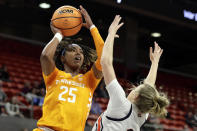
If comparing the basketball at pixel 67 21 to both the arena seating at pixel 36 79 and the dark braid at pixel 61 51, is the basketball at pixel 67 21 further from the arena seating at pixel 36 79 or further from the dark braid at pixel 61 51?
the arena seating at pixel 36 79

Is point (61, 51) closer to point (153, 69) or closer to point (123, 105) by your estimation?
point (153, 69)

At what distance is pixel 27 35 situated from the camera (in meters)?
16.6

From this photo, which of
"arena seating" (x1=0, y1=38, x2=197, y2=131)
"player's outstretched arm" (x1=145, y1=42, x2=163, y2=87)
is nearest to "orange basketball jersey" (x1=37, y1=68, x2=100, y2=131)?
"player's outstretched arm" (x1=145, y1=42, x2=163, y2=87)

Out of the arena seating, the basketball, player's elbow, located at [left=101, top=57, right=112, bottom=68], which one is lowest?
the arena seating

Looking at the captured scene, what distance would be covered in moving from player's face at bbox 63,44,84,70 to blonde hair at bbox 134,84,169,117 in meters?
1.12

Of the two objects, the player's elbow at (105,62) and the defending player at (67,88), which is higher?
the player's elbow at (105,62)

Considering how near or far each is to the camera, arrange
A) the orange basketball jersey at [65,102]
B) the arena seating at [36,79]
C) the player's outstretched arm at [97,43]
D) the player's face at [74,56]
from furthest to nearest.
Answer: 1. the arena seating at [36,79]
2. the player's face at [74,56]
3. the player's outstretched arm at [97,43]
4. the orange basketball jersey at [65,102]

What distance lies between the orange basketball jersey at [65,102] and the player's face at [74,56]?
0.39 feet

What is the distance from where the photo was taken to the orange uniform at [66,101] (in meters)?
3.46

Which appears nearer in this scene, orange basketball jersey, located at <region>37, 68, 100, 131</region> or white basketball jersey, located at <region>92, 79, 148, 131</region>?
white basketball jersey, located at <region>92, 79, 148, 131</region>

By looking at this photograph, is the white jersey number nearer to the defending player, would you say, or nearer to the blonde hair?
the defending player

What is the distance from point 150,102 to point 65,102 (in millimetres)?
1063

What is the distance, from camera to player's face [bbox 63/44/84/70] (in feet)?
12.3

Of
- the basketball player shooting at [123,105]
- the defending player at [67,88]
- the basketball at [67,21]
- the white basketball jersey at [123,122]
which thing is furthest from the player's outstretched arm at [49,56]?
the white basketball jersey at [123,122]
